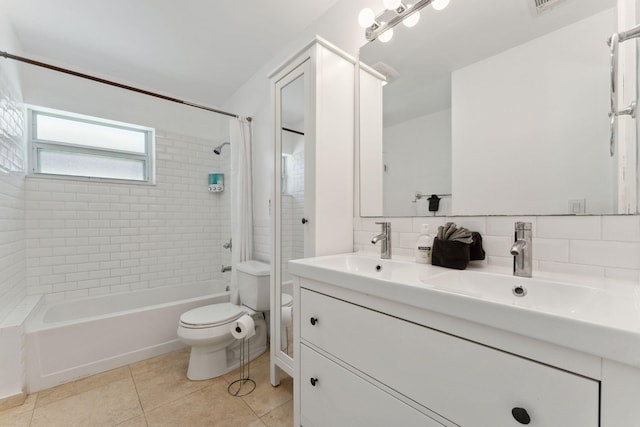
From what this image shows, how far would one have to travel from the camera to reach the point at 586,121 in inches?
35.7

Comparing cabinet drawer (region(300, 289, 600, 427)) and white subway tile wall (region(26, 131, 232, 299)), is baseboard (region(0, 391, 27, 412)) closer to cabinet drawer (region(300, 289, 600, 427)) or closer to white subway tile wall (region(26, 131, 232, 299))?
white subway tile wall (region(26, 131, 232, 299))

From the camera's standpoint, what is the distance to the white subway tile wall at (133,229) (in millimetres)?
2320

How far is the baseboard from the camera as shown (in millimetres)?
1470

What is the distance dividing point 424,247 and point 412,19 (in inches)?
48.0

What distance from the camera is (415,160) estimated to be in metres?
1.38

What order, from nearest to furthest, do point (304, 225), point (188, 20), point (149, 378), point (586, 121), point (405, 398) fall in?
point (405, 398) < point (586, 121) < point (304, 225) < point (149, 378) < point (188, 20)

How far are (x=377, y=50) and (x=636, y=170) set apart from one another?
128 cm

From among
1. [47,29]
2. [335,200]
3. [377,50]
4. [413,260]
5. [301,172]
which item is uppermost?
[47,29]

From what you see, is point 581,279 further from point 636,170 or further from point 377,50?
point 377,50

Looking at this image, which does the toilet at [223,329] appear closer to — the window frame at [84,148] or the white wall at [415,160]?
the white wall at [415,160]

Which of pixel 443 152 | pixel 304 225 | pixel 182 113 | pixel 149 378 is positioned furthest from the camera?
pixel 182 113

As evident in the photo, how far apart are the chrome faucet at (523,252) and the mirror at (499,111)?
131 mm

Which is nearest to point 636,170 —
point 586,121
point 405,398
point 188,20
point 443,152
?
point 586,121

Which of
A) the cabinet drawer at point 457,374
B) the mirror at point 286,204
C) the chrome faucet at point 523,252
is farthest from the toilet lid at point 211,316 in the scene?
the chrome faucet at point 523,252
